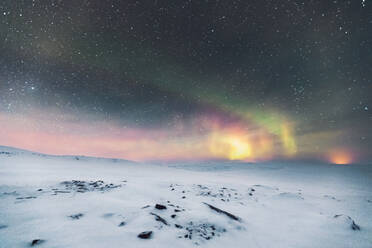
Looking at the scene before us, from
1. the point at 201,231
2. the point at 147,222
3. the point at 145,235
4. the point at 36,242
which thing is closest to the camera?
the point at 36,242

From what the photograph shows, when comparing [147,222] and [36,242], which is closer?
[36,242]

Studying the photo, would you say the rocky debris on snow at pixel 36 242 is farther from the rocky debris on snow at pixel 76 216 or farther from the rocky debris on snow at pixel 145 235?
the rocky debris on snow at pixel 145 235

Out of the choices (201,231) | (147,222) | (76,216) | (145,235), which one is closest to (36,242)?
(76,216)

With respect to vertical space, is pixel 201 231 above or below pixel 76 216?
below

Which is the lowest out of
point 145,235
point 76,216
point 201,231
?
point 201,231

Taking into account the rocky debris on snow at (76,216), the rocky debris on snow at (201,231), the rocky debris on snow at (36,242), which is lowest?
the rocky debris on snow at (201,231)

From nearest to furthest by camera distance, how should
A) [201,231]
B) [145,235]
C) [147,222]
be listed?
[145,235] < [147,222] < [201,231]

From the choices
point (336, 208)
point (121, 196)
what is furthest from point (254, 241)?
point (336, 208)

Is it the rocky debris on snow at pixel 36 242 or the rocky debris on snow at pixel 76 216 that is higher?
the rocky debris on snow at pixel 76 216

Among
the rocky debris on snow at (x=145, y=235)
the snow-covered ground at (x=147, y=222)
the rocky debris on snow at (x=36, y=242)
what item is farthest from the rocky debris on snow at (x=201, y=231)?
the rocky debris on snow at (x=36, y=242)

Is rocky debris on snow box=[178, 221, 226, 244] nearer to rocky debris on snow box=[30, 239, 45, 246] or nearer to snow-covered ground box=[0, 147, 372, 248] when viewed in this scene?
snow-covered ground box=[0, 147, 372, 248]

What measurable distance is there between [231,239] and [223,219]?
1.02 m

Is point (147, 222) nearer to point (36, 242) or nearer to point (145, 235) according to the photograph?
point (145, 235)

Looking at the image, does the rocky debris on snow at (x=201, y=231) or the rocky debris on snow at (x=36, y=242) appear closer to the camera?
the rocky debris on snow at (x=36, y=242)
